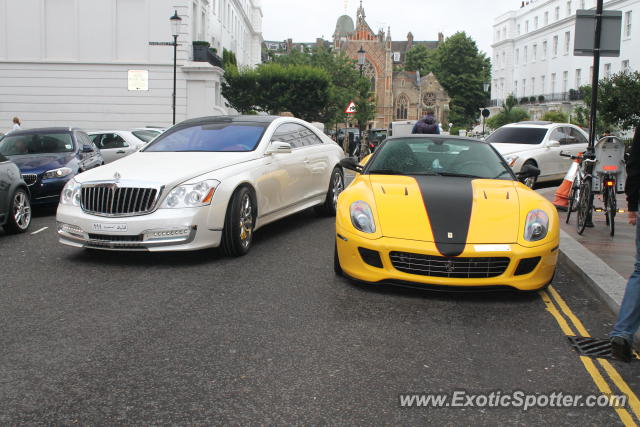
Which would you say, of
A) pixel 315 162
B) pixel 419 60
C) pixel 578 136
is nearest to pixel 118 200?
pixel 315 162

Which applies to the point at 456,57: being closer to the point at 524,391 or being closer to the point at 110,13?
the point at 110,13

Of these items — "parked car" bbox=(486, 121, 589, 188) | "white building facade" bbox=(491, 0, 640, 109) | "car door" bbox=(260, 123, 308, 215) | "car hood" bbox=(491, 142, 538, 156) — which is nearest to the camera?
"car door" bbox=(260, 123, 308, 215)

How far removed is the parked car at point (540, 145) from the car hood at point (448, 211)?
955 centimetres

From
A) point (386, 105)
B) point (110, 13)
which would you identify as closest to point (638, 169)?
point (110, 13)

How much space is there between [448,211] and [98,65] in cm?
3442

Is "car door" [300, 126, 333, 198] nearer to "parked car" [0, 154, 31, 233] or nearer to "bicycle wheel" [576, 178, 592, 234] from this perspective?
"bicycle wheel" [576, 178, 592, 234]

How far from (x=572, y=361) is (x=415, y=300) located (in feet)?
5.52

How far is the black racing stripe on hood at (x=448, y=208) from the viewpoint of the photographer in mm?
5801

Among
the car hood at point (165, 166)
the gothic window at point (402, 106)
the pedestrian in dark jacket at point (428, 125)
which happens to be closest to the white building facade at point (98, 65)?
the pedestrian in dark jacket at point (428, 125)

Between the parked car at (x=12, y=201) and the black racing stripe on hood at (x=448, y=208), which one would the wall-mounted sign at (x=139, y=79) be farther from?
the black racing stripe on hood at (x=448, y=208)

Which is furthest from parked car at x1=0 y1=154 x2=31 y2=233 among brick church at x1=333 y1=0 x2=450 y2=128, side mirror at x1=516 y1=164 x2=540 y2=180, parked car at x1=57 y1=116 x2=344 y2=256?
brick church at x1=333 y1=0 x2=450 y2=128

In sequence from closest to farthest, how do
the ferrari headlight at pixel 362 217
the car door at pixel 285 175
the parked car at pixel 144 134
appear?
1. the ferrari headlight at pixel 362 217
2. the car door at pixel 285 175
3. the parked car at pixel 144 134

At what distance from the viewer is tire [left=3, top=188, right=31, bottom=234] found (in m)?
9.41

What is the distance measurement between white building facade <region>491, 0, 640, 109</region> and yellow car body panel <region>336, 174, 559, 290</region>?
4893 cm
